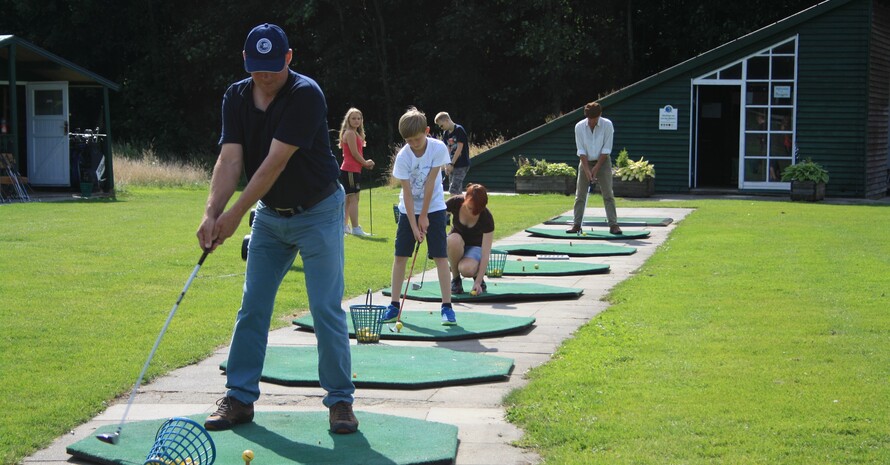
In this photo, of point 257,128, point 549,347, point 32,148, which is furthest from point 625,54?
point 257,128

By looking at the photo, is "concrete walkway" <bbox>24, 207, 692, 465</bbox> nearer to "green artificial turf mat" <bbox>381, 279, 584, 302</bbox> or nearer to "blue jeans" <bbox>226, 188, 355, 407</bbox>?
"blue jeans" <bbox>226, 188, 355, 407</bbox>

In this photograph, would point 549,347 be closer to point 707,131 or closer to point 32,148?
point 32,148

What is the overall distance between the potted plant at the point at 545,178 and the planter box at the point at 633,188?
41.5 inches

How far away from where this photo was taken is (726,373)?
6.72m

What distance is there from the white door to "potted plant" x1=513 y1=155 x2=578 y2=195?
10.9 m

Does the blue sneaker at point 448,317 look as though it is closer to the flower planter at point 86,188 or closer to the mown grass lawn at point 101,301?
the mown grass lawn at point 101,301

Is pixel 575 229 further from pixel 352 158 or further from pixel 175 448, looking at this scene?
pixel 175 448

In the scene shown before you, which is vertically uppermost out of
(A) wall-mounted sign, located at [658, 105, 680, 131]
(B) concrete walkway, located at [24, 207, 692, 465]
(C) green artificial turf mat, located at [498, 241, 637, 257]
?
(A) wall-mounted sign, located at [658, 105, 680, 131]

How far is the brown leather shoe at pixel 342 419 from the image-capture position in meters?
A: 5.48

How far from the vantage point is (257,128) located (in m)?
5.52

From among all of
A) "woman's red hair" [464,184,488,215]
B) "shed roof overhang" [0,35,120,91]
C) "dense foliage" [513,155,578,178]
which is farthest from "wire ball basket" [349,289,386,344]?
"dense foliage" [513,155,578,178]

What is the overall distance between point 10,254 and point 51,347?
6.10m

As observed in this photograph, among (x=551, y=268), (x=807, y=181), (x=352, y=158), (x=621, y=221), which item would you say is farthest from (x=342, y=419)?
(x=807, y=181)

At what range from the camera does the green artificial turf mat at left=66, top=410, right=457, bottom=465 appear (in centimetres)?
504
